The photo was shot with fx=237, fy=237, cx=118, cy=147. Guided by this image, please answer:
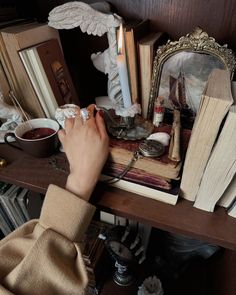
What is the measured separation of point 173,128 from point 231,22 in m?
0.28

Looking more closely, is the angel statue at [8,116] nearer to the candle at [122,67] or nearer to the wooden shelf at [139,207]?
the wooden shelf at [139,207]

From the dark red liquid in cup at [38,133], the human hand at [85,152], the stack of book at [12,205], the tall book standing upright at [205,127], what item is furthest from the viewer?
the stack of book at [12,205]

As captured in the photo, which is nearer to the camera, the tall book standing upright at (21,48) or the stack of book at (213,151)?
the stack of book at (213,151)

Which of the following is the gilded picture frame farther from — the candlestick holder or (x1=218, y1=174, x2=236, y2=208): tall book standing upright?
(x1=218, y1=174, x2=236, y2=208): tall book standing upright

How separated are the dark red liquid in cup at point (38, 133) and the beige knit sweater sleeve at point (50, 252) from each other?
5.9 inches

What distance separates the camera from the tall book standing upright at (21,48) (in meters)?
0.51

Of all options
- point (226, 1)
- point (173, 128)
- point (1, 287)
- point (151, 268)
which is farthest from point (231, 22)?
point (151, 268)

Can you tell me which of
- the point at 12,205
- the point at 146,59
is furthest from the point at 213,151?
the point at 12,205

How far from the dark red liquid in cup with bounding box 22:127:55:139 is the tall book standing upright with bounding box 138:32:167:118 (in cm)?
23

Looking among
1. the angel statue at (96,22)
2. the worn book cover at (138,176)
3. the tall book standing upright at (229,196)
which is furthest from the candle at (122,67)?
the tall book standing upright at (229,196)

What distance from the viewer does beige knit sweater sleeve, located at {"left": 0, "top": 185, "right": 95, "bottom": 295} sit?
37cm

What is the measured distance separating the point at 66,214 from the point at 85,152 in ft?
0.38

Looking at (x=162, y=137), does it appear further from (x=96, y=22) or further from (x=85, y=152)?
(x=96, y=22)

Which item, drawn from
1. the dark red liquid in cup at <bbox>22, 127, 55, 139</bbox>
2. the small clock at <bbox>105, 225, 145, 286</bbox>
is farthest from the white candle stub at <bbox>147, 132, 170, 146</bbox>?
the small clock at <bbox>105, 225, 145, 286</bbox>
